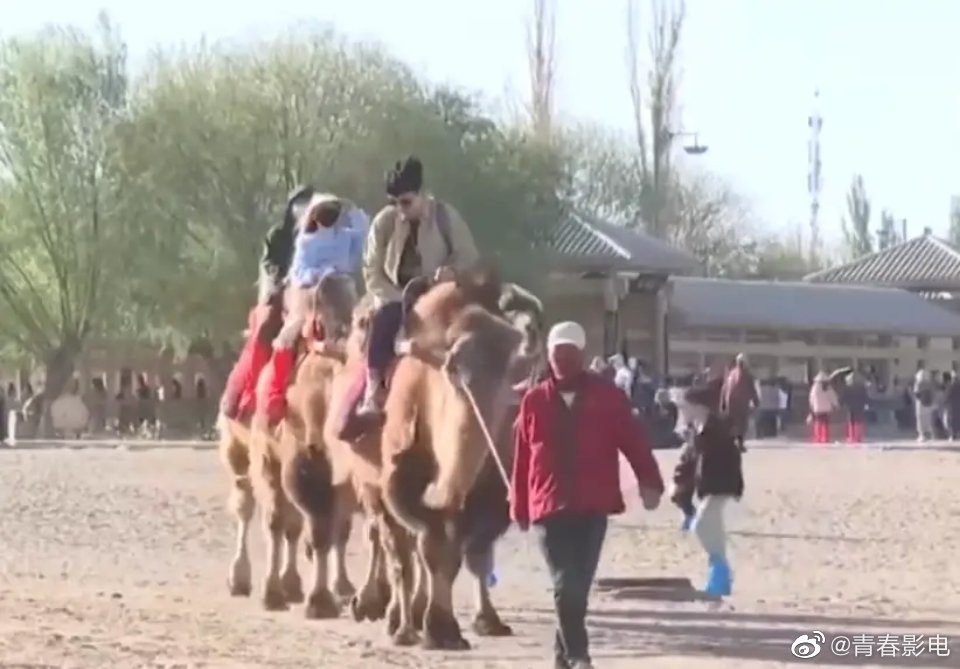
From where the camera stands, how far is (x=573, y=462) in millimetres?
10484

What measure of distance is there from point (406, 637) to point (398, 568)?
0.56 meters

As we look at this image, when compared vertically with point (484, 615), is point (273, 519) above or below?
above

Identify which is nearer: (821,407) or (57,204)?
(821,407)

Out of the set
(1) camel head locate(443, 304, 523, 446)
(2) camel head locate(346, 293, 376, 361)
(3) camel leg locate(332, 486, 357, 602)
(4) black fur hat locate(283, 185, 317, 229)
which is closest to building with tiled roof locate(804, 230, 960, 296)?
(4) black fur hat locate(283, 185, 317, 229)

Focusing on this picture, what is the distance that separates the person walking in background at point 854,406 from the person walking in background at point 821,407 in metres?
0.91

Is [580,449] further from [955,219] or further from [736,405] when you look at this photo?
[955,219]

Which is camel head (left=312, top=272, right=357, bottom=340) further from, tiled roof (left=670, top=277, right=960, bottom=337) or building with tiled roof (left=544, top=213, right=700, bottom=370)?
tiled roof (left=670, top=277, right=960, bottom=337)


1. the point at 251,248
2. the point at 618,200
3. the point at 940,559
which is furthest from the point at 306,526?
the point at 618,200

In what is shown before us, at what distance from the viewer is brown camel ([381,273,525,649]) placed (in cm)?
1178

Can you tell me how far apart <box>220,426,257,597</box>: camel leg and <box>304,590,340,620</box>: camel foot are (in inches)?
59.9

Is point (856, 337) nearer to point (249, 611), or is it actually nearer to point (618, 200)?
point (618, 200)

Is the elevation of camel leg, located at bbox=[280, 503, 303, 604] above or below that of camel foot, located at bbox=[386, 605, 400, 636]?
above

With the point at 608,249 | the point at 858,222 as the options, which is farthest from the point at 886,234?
the point at 608,249

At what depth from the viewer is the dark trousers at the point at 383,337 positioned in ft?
41.9
